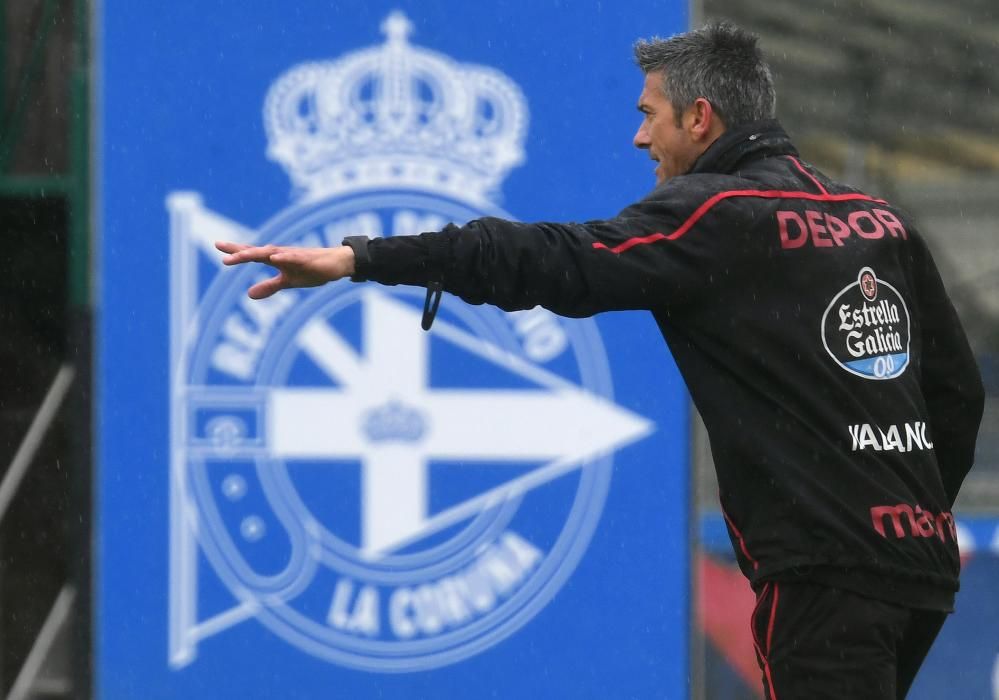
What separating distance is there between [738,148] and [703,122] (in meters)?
0.09

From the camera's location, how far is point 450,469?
4496 mm

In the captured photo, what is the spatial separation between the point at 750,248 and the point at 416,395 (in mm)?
1932

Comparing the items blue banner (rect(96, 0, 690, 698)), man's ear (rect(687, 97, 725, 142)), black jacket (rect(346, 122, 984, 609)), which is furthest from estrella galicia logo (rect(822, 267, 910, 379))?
blue banner (rect(96, 0, 690, 698))

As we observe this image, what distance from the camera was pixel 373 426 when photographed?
4469mm

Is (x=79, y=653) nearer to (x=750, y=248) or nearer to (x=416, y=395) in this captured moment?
(x=416, y=395)

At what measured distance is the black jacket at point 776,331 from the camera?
261cm

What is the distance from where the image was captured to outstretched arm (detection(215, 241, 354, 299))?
2498mm

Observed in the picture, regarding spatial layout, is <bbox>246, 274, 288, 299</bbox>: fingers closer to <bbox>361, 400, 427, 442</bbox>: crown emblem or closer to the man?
the man

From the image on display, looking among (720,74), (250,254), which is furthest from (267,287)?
(720,74)

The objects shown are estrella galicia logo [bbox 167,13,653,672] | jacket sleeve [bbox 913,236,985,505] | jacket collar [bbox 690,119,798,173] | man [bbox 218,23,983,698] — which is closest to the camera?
man [bbox 218,23,983,698]

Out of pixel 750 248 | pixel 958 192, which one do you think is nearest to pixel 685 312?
pixel 750 248

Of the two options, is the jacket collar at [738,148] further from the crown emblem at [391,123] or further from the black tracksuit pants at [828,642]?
the crown emblem at [391,123]

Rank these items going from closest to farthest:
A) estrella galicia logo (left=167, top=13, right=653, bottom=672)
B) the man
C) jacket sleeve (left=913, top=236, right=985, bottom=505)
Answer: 1. the man
2. jacket sleeve (left=913, top=236, right=985, bottom=505)
3. estrella galicia logo (left=167, top=13, right=653, bottom=672)

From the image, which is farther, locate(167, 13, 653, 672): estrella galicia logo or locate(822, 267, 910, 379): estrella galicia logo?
locate(167, 13, 653, 672): estrella galicia logo
